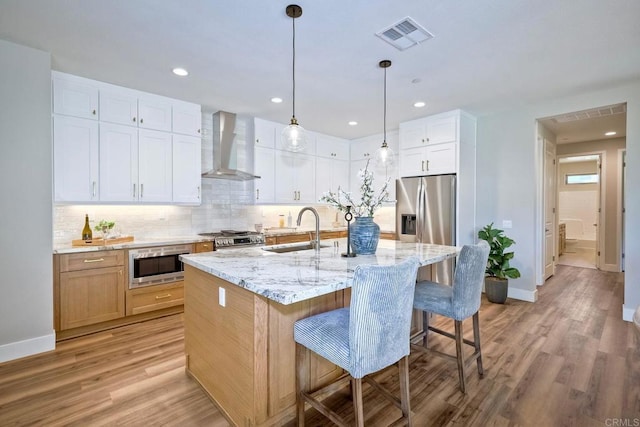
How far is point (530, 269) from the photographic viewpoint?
4.18m

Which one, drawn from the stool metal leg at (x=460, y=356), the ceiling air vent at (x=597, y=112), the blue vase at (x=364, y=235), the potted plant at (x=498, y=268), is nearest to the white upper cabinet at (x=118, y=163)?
the blue vase at (x=364, y=235)

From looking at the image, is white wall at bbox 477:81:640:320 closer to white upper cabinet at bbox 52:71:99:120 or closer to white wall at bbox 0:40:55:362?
white upper cabinet at bbox 52:71:99:120

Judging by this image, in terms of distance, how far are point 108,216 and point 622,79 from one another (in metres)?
5.91

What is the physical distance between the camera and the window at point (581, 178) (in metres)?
8.68

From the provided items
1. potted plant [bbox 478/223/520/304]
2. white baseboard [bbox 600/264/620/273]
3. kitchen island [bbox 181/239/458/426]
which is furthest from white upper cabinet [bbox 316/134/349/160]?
white baseboard [bbox 600/264/620/273]

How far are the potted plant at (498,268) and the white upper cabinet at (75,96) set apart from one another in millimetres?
4913

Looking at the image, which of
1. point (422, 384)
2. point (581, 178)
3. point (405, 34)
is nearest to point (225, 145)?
point (405, 34)

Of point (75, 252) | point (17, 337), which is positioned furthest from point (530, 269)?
point (17, 337)

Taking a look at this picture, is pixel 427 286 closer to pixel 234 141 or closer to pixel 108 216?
pixel 234 141

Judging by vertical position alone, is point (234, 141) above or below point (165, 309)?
above

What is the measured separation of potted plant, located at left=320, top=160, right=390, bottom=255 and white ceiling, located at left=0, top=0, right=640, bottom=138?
1.13 m

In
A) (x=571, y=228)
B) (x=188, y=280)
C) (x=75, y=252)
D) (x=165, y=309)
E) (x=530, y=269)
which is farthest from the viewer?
(x=571, y=228)

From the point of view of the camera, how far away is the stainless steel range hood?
14.4 ft

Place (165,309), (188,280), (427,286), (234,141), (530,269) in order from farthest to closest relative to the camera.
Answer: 1. (234,141)
2. (530,269)
3. (165,309)
4. (427,286)
5. (188,280)
